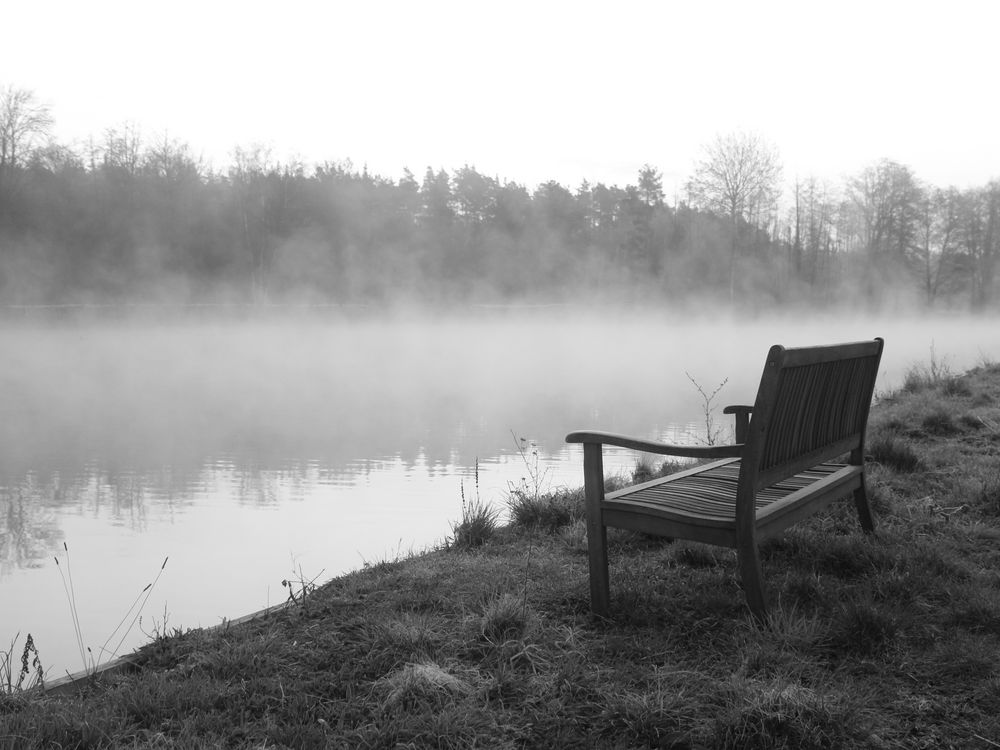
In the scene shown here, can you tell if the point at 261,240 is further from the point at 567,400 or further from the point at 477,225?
the point at 567,400

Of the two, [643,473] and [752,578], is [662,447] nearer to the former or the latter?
[752,578]

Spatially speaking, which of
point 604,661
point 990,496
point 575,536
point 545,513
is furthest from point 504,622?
point 990,496

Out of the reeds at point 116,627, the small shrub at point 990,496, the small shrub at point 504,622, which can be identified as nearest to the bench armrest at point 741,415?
the small shrub at point 990,496

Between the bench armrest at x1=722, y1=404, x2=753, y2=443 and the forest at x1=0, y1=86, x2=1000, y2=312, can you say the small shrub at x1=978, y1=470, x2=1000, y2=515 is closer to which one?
the bench armrest at x1=722, y1=404, x2=753, y2=443

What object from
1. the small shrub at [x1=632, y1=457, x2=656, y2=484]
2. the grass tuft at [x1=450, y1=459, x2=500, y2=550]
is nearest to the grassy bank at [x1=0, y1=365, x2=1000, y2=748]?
the grass tuft at [x1=450, y1=459, x2=500, y2=550]

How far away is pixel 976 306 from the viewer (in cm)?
4550

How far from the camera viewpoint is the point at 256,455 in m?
8.05

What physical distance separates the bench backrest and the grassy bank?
45 centimetres

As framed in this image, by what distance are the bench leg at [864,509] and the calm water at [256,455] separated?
7.48 ft

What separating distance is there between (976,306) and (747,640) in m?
51.1

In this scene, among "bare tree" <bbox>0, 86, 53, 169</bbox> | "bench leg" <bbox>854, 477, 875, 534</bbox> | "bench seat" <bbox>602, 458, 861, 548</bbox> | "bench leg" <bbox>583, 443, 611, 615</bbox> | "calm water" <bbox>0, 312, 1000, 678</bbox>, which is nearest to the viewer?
"bench seat" <bbox>602, 458, 861, 548</bbox>

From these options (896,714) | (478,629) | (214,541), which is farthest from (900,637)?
(214,541)

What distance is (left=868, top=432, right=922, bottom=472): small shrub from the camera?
189 inches

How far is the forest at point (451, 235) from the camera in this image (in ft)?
128
